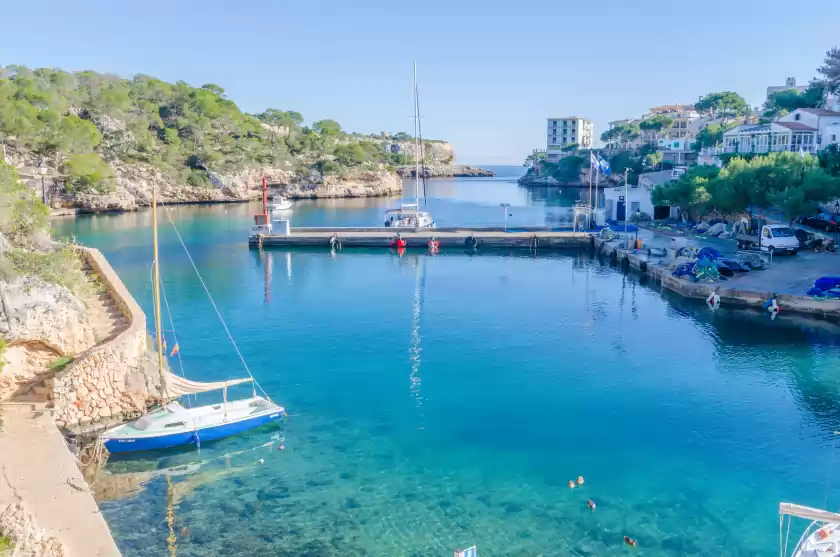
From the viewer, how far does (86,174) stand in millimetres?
81250

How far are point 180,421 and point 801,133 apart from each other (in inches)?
2771

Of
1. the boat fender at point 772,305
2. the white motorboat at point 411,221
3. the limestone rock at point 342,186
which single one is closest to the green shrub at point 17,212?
the boat fender at point 772,305

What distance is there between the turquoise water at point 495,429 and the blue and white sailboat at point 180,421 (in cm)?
47

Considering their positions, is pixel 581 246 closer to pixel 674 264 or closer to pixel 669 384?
pixel 674 264

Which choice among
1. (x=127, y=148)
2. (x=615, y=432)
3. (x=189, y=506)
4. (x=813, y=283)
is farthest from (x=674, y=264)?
(x=127, y=148)

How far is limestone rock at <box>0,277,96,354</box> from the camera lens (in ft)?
63.4

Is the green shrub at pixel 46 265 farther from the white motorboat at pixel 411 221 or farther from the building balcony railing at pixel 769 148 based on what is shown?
the building balcony railing at pixel 769 148

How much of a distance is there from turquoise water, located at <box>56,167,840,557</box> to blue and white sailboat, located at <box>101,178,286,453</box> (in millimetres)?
469

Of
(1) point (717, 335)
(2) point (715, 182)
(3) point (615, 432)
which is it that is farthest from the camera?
(2) point (715, 182)

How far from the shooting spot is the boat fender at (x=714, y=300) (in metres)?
35.1

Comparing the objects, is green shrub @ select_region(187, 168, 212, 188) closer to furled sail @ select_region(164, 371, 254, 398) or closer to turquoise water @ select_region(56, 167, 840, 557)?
turquoise water @ select_region(56, 167, 840, 557)

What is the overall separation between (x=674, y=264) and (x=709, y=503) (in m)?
27.0

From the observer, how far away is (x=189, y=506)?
16234 mm

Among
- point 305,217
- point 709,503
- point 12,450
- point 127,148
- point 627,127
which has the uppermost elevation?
point 627,127
